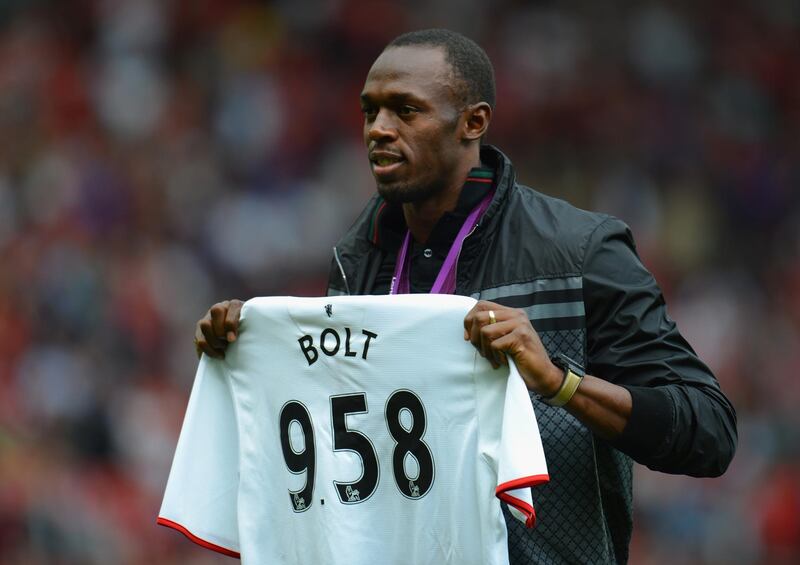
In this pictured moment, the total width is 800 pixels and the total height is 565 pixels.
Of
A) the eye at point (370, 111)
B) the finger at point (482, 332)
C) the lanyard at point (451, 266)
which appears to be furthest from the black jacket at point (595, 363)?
the eye at point (370, 111)

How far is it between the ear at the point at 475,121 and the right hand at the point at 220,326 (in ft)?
2.29

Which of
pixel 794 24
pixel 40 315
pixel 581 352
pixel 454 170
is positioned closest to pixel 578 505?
pixel 581 352

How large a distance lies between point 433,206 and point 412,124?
23cm

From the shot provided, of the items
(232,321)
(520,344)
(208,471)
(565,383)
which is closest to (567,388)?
(565,383)

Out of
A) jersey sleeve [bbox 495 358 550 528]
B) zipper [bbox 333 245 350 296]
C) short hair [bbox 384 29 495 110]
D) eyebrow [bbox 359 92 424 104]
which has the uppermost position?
short hair [bbox 384 29 495 110]

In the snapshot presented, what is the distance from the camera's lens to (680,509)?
8.15m

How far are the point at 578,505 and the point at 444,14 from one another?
925 centimetres

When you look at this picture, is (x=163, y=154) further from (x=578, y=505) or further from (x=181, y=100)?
(x=578, y=505)

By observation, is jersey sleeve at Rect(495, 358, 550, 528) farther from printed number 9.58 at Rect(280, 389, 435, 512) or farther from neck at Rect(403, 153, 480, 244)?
neck at Rect(403, 153, 480, 244)

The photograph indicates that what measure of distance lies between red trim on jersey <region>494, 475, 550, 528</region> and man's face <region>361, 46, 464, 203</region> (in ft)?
2.82

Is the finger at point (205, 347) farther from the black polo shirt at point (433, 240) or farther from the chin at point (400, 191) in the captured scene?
the chin at point (400, 191)

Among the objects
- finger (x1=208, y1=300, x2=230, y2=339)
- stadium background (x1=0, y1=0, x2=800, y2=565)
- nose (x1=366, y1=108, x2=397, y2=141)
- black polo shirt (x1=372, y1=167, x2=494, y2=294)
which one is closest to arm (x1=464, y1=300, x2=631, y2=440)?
black polo shirt (x1=372, y1=167, x2=494, y2=294)

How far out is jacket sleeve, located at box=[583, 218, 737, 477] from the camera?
3.20m

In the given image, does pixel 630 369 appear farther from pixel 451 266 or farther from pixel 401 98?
pixel 401 98
